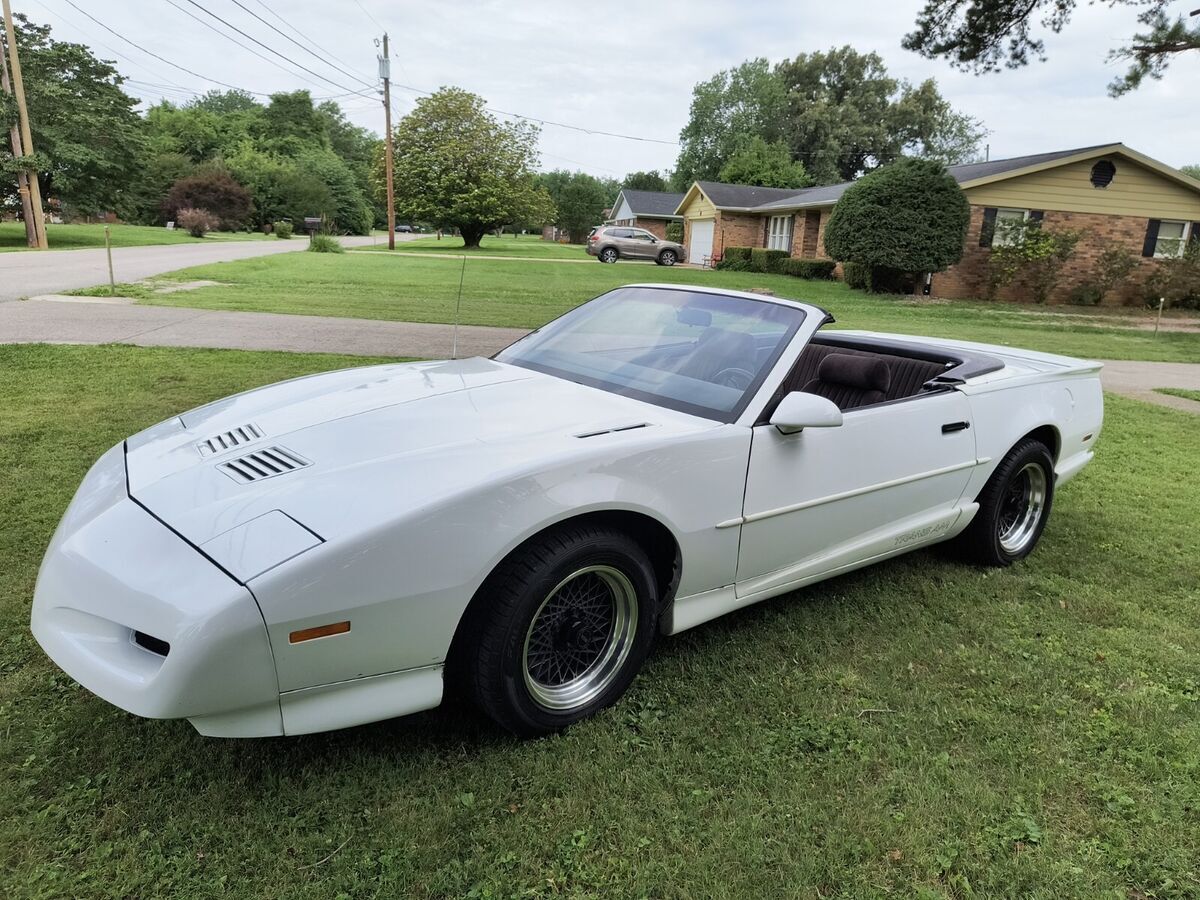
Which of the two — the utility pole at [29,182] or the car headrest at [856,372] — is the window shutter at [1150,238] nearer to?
the car headrest at [856,372]

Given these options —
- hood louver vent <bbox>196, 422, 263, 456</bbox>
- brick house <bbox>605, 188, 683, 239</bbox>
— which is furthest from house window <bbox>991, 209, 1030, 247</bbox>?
brick house <bbox>605, 188, 683, 239</bbox>

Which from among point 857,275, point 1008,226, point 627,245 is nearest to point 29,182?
point 627,245

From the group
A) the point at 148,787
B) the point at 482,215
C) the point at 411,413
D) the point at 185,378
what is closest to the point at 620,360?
the point at 411,413

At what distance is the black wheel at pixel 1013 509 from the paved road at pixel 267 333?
6031 millimetres

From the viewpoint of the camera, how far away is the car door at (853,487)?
289 centimetres

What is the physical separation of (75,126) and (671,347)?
42.8 m

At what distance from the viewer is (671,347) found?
11.1 feet

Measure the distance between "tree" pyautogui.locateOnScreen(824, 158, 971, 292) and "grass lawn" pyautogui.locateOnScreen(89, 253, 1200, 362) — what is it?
48.9 inches

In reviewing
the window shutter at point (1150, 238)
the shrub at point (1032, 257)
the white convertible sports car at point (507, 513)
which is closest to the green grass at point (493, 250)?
the shrub at point (1032, 257)

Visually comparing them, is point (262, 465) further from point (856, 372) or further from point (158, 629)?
point (856, 372)

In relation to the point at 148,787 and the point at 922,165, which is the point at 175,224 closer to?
the point at 922,165

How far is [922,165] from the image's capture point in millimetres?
21500

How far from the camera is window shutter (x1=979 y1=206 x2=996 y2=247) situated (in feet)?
76.1

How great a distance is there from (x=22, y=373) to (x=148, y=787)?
643 cm
